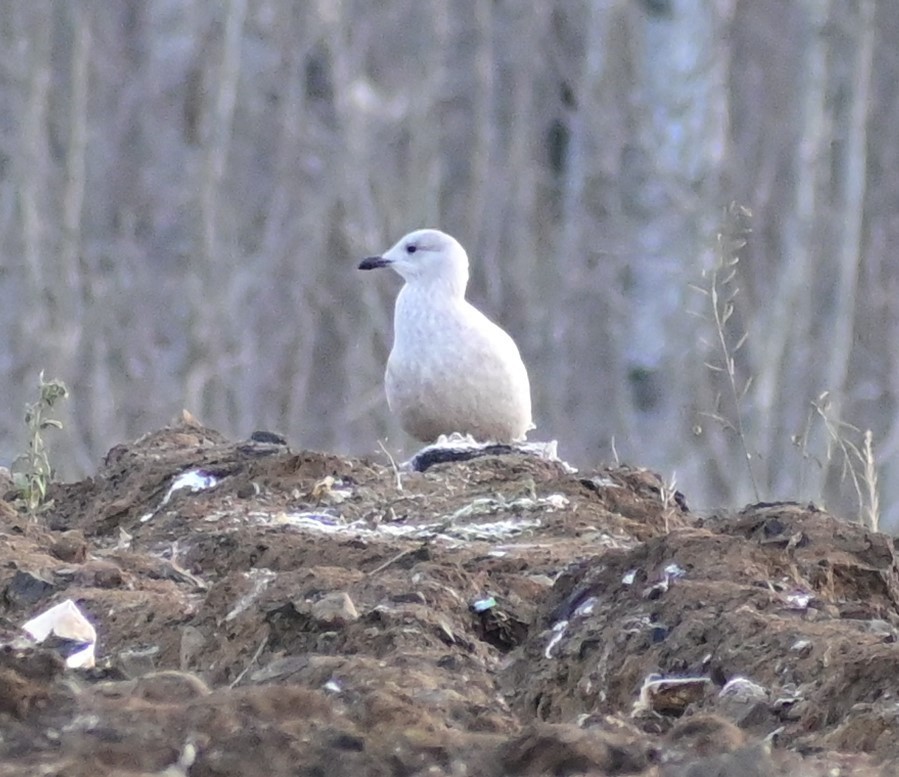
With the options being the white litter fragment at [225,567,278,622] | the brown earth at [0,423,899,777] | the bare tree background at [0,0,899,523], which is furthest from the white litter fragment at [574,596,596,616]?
the bare tree background at [0,0,899,523]

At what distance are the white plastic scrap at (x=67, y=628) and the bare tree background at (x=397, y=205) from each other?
30.6 ft

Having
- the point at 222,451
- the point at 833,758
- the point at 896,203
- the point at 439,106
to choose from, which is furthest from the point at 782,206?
the point at 833,758

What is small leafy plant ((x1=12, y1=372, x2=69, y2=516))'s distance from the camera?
5.86m

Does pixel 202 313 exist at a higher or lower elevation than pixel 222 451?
lower

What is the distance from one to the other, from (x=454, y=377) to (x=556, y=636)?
291cm

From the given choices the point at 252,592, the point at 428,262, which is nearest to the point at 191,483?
the point at 252,592

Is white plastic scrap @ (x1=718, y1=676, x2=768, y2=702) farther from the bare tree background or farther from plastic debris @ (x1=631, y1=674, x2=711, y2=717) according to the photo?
the bare tree background

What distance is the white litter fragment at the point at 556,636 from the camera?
13.0 feet

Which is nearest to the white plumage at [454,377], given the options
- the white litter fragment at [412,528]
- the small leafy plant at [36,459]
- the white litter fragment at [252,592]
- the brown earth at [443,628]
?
the brown earth at [443,628]

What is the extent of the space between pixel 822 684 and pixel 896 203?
14458 mm

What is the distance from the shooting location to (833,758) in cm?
299

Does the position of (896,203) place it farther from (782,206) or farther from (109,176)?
(109,176)

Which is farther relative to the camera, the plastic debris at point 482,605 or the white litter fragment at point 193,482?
the white litter fragment at point 193,482

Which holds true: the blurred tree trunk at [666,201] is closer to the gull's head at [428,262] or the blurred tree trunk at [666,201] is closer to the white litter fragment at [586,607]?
the gull's head at [428,262]
